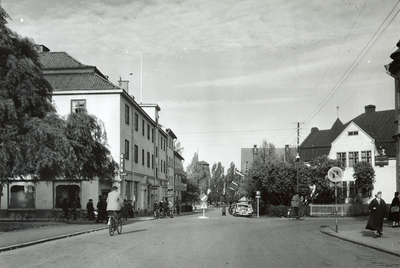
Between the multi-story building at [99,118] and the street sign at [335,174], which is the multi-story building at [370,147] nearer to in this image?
the multi-story building at [99,118]

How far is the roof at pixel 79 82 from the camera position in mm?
35812

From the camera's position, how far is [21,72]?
20.9 meters

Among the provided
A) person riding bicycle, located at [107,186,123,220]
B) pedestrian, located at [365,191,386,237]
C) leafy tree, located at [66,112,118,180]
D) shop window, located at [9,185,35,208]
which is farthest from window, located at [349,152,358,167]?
person riding bicycle, located at [107,186,123,220]

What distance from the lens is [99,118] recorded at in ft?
118

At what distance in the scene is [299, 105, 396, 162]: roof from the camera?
5228 centimetres

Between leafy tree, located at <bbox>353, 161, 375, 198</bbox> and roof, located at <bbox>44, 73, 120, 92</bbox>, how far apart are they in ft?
93.0

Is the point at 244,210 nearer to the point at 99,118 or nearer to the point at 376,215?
the point at 99,118

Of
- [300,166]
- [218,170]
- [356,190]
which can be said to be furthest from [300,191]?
[218,170]

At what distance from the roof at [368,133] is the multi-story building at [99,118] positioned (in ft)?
82.1

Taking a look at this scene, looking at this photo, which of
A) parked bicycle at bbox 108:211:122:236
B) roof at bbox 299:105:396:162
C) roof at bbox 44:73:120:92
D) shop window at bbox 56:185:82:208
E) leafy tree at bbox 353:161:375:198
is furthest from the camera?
roof at bbox 299:105:396:162

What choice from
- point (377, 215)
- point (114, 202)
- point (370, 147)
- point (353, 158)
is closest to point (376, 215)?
point (377, 215)

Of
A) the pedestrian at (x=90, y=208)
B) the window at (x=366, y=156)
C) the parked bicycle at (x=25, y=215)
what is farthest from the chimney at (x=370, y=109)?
A: the parked bicycle at (x=25, y=215)

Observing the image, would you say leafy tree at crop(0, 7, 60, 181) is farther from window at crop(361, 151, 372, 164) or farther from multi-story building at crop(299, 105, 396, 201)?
window at crop(361, 151, 372, 164)

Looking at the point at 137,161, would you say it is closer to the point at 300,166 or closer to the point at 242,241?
the point at 300,166
